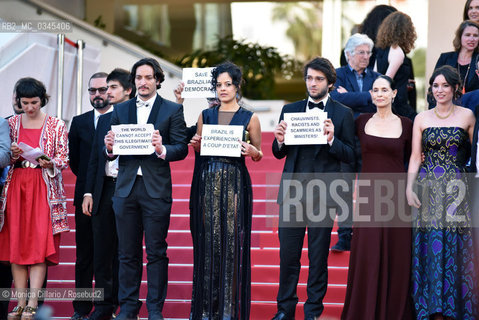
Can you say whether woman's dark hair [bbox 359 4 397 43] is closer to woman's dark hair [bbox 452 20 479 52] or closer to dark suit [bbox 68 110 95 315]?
woman's dark hair [bbox 452 20 479 52]

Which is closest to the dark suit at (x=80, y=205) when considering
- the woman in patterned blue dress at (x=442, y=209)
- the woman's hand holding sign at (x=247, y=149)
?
the woman's hand holding sign at (x=247, y=149)

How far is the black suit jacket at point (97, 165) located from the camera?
6.90m

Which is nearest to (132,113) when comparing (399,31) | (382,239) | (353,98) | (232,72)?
(232,72)

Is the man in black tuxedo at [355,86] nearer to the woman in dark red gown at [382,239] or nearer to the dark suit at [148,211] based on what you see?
the woman in dark red gown at [382,239]

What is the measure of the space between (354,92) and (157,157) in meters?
2.11

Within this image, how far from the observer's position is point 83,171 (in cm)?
726

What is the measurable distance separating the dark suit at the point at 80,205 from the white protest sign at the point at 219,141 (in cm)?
153

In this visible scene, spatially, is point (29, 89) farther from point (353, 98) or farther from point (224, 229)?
point (353, 98)

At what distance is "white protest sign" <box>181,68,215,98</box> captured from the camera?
674cm

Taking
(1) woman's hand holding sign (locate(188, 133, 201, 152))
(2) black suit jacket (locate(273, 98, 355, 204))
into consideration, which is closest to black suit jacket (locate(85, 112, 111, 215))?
(1) woman's hand holding sign (locate(188, 133, 201, 152))

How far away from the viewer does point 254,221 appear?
8.74 meters

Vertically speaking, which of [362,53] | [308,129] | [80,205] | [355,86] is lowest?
[80,205]

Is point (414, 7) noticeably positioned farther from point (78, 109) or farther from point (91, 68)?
point (78, 109)

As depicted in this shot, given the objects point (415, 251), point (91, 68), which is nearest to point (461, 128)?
point (415, 251)
